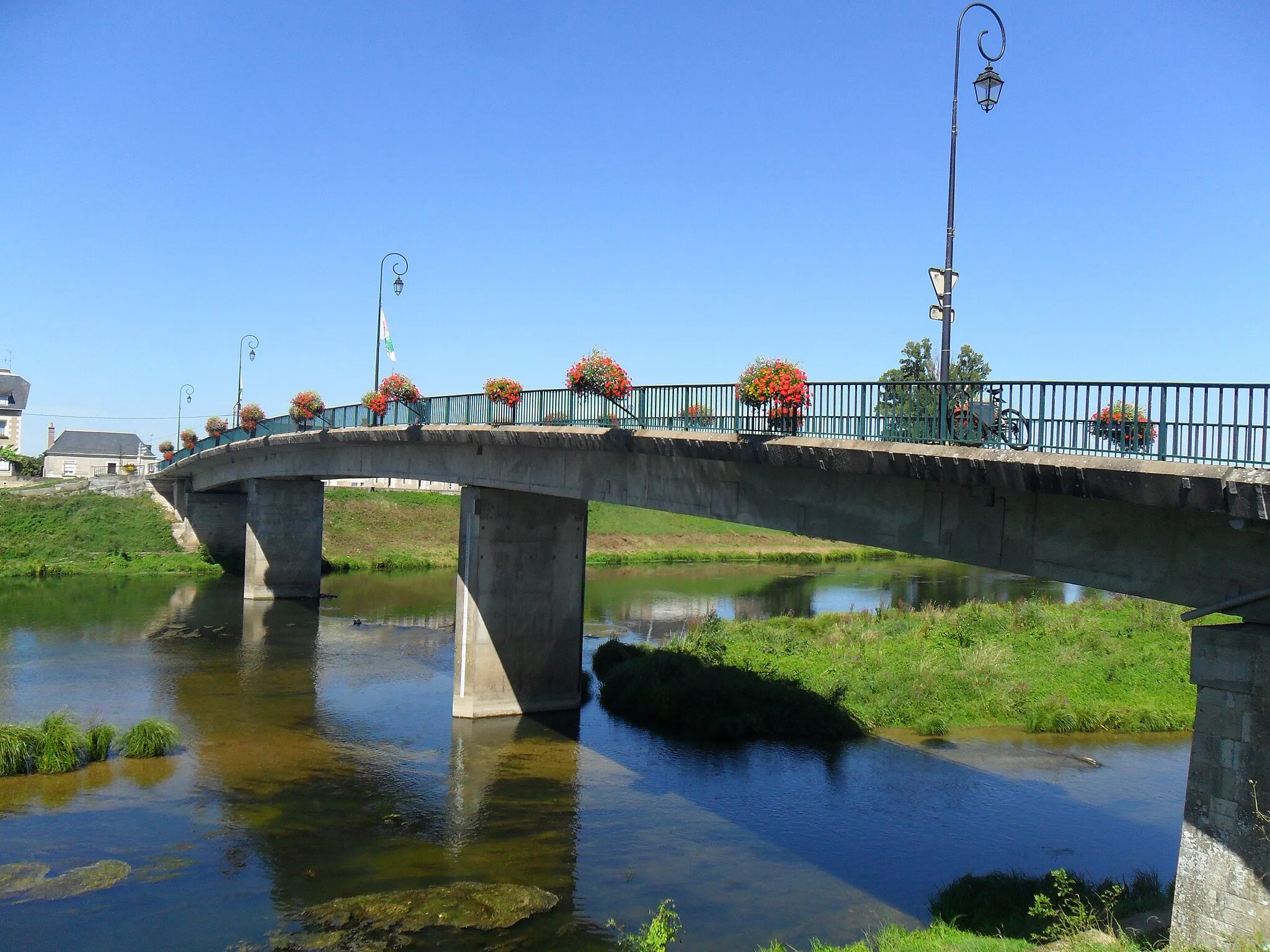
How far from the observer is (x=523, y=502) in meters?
24.4

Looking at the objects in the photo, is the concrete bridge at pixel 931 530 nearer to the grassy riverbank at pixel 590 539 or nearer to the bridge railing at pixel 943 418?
the bridge railing at pixel 943 418

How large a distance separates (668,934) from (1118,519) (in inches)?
259

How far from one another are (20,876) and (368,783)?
6129mm

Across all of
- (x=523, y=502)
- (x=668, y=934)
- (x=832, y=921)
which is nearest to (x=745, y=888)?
(x=832, y=921)

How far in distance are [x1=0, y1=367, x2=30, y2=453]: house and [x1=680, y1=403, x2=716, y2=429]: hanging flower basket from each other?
98525 millimetres

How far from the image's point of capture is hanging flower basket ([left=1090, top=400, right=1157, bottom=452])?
10.1m

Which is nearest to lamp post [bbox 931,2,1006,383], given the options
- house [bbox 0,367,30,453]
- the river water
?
the river water

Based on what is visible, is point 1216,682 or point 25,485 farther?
A: point 25,485

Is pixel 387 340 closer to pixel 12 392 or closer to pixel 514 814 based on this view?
pixel 514 814

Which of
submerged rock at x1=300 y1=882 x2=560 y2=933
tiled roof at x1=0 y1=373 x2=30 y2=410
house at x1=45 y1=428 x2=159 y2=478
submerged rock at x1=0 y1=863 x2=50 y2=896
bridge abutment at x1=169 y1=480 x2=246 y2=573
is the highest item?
tiled roof at x1=0 y1=373 x2=30 y2=410

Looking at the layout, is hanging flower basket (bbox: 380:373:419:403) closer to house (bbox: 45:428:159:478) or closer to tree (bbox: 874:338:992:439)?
tree (bbox: 874:338:992:439)

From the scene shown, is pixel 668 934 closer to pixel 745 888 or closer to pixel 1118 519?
pixel 745 888


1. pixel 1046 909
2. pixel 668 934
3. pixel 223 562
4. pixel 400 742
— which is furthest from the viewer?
pixel 223 562

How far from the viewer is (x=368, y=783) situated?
18.8 m
